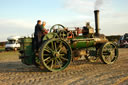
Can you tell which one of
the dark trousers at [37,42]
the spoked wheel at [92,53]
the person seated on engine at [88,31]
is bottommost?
the spoked wheel at [92,53]

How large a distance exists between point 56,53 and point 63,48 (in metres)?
0.43

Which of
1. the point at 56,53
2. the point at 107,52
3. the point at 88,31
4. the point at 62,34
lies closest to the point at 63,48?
the point at 56,53

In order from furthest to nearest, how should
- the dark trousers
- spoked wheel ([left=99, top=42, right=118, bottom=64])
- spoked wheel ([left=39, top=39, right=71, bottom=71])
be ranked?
spoked wheel ([left=99, top=42, right=118, bottom=64])
the dark trousers
spoked wheel ([left=39, top=39, right=71, bottom=71])

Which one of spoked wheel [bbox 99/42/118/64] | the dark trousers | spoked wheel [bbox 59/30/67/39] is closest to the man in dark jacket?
the dark trousers

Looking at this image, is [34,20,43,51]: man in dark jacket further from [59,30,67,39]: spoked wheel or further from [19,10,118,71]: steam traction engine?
[59,30,67,39]: spoked wheel

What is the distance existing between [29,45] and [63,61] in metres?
1.57

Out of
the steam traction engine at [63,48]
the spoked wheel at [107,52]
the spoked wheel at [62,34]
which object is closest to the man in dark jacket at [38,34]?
the steam traction engine at [63,48]

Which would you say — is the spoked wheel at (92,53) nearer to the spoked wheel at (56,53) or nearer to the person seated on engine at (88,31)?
the person seated on engine at (88,31)

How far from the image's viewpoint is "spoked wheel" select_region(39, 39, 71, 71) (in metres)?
7.20

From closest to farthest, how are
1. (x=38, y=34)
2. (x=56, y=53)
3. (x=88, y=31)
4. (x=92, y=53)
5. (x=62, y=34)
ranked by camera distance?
(x=56, y=53)
(x=38, y=34)
(x=62, y=34)
(x=88, y=31)
(x=92, y=53)

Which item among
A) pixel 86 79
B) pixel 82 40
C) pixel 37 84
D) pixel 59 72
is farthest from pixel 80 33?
pixel 37 84

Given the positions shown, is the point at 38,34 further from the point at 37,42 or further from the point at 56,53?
the point at 56,53

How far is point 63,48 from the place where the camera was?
299 inches

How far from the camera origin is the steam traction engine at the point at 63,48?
23.8 ft
